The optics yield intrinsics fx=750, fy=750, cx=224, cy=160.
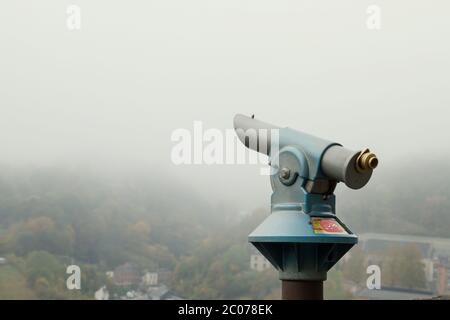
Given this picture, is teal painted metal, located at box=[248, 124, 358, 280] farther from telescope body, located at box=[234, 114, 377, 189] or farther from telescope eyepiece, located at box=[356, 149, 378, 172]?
telescope eyepiece, located at box=[356, 149, 378, 172]

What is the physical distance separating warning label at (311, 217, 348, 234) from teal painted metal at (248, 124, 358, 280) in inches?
0.6

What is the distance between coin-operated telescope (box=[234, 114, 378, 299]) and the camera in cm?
375

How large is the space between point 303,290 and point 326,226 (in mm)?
351

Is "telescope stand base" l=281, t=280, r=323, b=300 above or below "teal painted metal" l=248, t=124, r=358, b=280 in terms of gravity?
below

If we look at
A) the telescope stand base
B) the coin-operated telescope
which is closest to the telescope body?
the coin-operated telescope

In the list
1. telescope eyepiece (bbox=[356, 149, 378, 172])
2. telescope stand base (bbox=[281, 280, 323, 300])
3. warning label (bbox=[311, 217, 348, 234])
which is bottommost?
telescope stand base (bbox=[281, 280, 323, 300])

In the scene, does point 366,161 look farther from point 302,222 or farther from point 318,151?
point 302,222

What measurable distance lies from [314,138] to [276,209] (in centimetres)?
42

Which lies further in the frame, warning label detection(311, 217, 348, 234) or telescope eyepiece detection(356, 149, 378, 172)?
warning label detection(311, 217, 348, 234)

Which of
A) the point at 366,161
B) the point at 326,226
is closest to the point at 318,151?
the point at 366,161

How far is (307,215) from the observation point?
3842 mm

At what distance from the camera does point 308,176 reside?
384cm
